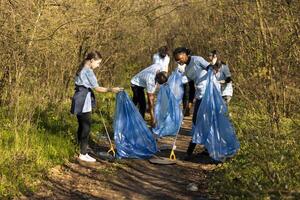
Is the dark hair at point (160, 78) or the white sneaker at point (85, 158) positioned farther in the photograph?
the dark hair at point (160, 78)

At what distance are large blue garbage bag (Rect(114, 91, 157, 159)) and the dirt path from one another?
25cm

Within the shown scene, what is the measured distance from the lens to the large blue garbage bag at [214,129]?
690 centimetres

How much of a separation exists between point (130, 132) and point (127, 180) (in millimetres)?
1267

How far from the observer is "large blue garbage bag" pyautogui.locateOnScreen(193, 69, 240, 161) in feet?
22.6

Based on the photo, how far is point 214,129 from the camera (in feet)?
22.7

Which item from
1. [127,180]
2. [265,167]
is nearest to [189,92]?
[127,180]

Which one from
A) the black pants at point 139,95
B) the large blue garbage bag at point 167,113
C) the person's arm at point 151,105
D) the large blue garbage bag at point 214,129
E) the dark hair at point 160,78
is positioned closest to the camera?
the large blue garbage bag at point 214,129

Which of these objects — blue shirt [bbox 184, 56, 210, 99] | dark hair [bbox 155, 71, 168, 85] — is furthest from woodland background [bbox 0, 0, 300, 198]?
dark hair [bbox 155, 71, 168, 85]

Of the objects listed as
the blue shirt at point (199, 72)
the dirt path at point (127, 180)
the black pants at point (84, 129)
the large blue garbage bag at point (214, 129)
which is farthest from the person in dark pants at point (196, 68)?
the black pants at point (84, 129)

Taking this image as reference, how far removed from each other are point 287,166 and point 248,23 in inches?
99.4

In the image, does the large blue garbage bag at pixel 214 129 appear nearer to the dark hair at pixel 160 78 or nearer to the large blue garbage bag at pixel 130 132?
the large blue garbage bag at pixel 130 132

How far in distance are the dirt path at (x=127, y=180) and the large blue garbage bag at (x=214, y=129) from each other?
0.99 feet

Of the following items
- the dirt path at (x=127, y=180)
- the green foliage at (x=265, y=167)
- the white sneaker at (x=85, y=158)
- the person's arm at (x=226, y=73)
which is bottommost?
the dirt path at (x=127, y=180)

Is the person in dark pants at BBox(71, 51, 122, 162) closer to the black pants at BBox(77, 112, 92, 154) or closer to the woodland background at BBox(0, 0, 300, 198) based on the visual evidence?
the black pants at BBox(77, 112, 92, 154)
